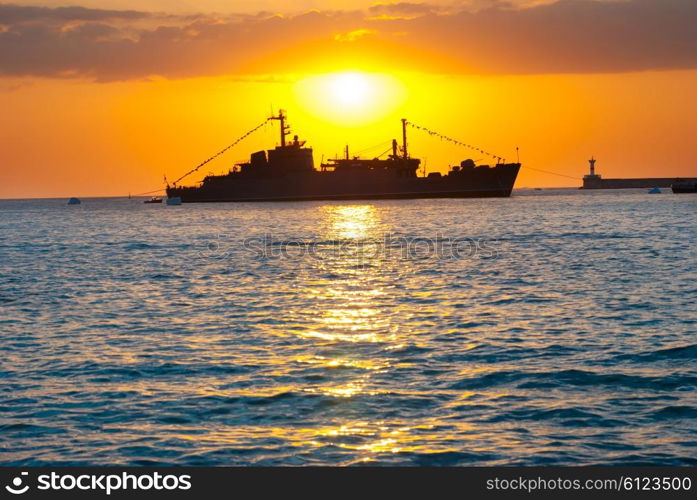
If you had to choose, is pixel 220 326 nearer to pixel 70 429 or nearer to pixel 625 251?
pixel 70 429

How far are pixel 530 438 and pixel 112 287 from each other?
2491 centimetres

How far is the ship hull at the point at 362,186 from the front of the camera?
179m

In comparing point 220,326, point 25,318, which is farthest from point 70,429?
point 25,318

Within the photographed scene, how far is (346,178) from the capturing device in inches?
7116

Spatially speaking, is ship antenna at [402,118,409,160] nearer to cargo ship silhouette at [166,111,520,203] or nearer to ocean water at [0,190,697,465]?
cargo ship silhouette at [166,111,520,203]

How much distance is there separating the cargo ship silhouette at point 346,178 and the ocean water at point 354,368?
138976mm

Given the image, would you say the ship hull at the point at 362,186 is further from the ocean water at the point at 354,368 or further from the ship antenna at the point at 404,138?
the ocean water at the point at 354,368

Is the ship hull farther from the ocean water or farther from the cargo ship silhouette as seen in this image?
the ocean water

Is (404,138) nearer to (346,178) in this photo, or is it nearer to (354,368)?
(346,178)

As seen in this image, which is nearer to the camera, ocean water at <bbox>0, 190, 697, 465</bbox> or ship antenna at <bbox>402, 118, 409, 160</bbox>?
ocean water at <bbox>0, 190, 697, 465</bbox>

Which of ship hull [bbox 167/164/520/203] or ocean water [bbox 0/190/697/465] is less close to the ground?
ship hull [bbox 167/164/520/203]

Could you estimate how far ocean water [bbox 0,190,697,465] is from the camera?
12.4 m

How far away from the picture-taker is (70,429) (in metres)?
13.3

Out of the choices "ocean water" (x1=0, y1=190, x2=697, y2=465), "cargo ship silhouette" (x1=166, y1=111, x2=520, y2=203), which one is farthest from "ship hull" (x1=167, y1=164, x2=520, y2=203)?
"ocean water" (x1=0, y1=190, x2=697, y2=465)
